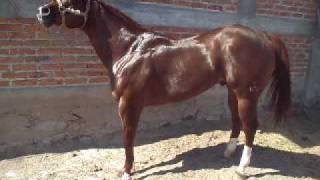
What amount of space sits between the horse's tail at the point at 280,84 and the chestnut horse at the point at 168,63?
0.45ft

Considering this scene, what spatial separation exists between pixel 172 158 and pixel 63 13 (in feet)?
7.44

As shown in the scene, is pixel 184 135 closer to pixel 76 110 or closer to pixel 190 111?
pixel 190 111

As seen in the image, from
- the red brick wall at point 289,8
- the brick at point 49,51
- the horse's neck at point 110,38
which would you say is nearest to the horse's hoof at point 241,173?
the horse's neck at point 110,38

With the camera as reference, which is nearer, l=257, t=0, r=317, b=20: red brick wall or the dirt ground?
the dirt ground

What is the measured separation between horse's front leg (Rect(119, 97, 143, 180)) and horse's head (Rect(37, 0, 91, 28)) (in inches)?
38.7

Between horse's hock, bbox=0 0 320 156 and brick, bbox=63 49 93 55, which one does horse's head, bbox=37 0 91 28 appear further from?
brick, bbox=63 49 93 55

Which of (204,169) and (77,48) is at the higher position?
(77,48)

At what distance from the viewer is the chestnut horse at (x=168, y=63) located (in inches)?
178

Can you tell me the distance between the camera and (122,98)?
14.8 ft

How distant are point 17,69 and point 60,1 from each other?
47.0 inches

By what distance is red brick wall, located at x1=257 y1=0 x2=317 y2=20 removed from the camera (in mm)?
7223

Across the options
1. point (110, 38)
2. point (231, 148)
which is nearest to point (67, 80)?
point (110, 38)

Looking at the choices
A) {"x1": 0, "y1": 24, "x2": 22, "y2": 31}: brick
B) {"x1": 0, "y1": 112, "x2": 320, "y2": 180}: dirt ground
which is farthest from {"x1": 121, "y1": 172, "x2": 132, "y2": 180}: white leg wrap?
{"x1": 0, "y1": 24, "x2": 22, "y2": 31}: brick

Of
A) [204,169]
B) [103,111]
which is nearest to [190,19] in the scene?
[103,111]
